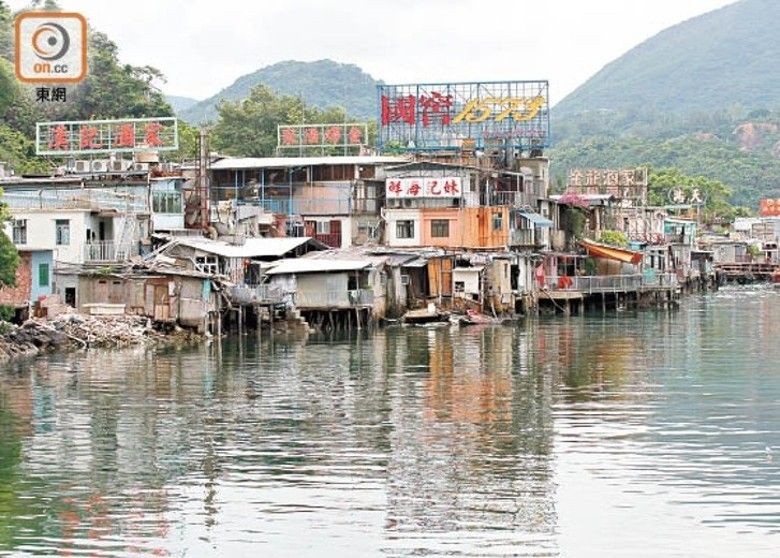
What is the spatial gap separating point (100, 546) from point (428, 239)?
44339 millimetres

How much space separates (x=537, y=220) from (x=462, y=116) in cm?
539

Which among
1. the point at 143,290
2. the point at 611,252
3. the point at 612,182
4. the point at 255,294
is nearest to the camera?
the point at 143,290

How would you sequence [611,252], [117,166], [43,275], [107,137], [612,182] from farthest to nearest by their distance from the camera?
1. [612,182]
2. [611,252]
3. [107,137]
4. [117,166]
5. [43,275]

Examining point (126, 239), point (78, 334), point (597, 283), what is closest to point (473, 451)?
point (78, 334)

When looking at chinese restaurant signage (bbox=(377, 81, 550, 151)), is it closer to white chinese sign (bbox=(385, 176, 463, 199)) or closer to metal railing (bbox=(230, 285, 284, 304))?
white chinese sign (bbox=(385, 176, 463, 199))

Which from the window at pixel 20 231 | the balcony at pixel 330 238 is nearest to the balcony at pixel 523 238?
the balcony at pixel 330 238

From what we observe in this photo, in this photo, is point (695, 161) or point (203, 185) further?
point (695, 161)

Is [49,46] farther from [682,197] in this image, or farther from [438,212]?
[682,197]

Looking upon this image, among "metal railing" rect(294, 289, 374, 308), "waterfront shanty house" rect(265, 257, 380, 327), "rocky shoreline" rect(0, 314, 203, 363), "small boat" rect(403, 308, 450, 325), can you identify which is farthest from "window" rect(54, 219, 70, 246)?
"small boat" rect(403, 308, 450, 325)

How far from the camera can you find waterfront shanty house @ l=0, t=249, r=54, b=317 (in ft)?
153

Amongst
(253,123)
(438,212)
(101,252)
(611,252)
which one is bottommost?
(611,252)

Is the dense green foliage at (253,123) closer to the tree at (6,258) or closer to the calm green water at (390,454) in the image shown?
the tree at (6,258)

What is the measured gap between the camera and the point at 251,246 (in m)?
57.4

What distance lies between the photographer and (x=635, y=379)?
39.0 metres
